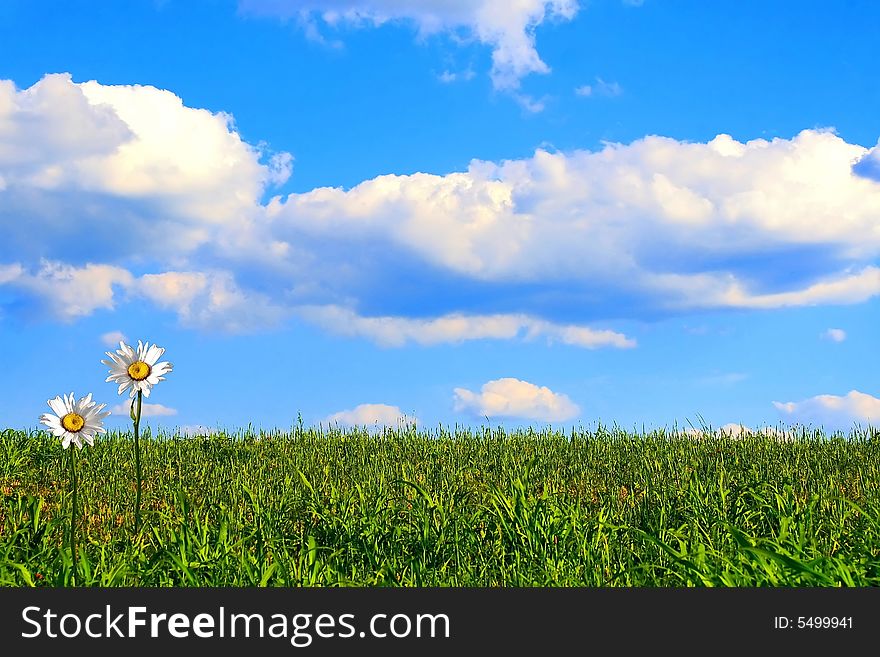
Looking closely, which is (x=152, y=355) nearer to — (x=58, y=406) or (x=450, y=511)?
(x=58, y=406)

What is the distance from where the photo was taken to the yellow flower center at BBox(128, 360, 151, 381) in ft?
24.0

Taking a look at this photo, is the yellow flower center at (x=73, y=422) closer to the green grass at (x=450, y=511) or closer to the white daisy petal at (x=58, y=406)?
the white daisy petal at (x=58, y=406)

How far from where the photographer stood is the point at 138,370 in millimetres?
7309

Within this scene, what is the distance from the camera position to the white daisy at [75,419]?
6941mm

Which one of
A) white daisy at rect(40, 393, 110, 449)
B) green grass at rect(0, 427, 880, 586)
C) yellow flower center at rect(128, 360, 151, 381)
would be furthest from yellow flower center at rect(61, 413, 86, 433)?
green grass at rect(0, 427, 880, 586)

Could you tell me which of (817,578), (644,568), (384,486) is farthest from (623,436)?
(817,578)

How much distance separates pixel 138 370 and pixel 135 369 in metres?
0.03

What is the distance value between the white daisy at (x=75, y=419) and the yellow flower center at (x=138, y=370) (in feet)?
1.29

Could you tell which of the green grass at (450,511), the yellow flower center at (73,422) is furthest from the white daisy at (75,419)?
the green grass at (450,511)

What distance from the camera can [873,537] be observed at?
7.26 metres

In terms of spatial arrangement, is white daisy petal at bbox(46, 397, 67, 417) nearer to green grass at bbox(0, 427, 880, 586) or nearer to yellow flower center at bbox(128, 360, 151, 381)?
yellow flower center at bbox(128, 360, 151, 381)

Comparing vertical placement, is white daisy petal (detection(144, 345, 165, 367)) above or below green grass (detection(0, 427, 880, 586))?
above

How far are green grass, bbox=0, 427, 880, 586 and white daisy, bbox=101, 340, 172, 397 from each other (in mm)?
1303

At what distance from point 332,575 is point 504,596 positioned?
81.9 inches
